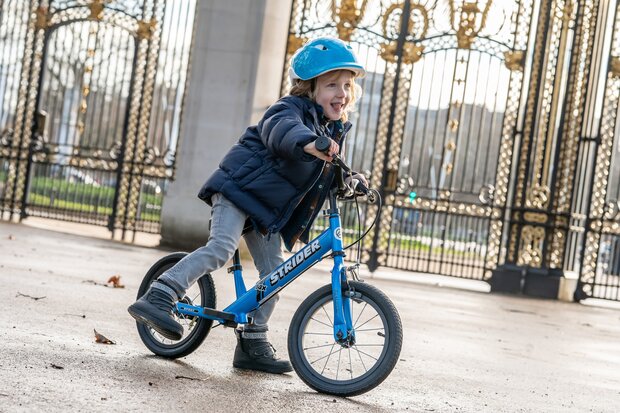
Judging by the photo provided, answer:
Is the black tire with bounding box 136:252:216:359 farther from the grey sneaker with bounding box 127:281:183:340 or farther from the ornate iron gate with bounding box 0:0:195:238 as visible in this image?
the ornate iron gate with bounding box 0:0:195:238

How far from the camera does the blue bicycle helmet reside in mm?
4652

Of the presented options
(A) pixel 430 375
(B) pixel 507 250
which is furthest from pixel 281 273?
(B) pixel 507 250

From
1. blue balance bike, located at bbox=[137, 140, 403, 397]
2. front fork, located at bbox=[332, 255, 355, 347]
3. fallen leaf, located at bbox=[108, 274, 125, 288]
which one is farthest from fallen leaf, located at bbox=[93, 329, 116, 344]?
fallen leaf, located at bbox=[108, 274, 125, 288]

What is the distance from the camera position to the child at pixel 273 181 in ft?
15.2

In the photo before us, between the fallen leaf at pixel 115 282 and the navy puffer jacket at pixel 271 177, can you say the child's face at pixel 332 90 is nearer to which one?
the navy puffer jacket at pixel 271 177

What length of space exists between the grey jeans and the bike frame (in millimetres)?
107

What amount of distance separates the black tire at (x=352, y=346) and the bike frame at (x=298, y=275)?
0.04 meters

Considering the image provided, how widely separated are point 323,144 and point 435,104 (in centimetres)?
1000

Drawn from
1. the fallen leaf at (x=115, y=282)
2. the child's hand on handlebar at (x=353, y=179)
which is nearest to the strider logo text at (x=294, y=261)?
the child's hand on handlebar at (x=353, y=179)

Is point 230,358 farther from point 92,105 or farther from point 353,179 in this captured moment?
point 92,105

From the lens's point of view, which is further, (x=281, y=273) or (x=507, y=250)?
(x=507, y=250)

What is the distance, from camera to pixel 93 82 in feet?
51.8

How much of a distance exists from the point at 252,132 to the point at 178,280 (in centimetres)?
73

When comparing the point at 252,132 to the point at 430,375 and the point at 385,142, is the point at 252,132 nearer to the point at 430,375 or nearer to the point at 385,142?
the point at 430,375
